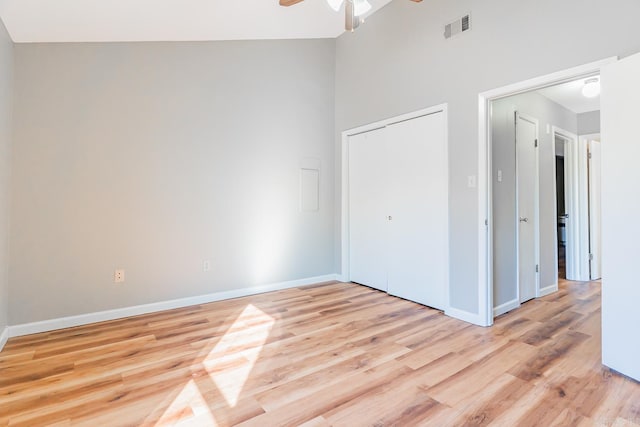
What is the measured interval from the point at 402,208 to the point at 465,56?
159 centimetres

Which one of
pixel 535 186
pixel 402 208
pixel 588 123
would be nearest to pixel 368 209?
pixel 402 208

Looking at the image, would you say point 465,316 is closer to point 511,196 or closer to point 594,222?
point 511,196

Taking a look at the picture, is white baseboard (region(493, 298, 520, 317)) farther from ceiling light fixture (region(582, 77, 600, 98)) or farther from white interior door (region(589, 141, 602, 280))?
ceiling light fixture (region(582, 77, 600, 98))

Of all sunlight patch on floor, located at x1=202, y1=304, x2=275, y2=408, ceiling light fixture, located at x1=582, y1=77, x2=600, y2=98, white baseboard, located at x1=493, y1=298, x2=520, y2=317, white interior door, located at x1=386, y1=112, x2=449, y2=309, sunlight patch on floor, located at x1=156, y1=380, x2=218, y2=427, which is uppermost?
ceiling light fixture, located at x1=582, y1=77, x2=600, y2=98

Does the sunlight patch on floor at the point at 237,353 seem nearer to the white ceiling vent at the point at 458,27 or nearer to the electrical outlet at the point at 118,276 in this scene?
the electrical outlet at the point at 118,276

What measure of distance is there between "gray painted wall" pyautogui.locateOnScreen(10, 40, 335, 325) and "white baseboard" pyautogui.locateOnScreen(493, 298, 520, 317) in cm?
216

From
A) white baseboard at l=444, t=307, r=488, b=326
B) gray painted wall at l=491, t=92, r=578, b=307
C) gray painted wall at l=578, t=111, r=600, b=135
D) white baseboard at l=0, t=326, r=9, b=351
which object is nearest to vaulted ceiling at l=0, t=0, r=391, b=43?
gray painted wall at l=491, t=92, r=578, b=307

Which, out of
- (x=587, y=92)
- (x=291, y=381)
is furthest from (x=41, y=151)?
(x=587, y=92)

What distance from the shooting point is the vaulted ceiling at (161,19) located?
253 centimetres

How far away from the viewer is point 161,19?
2980 millimetres

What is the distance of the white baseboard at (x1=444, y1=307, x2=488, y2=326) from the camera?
2.82 metres

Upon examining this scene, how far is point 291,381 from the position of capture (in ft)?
6.31

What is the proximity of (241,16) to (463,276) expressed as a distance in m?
3.48

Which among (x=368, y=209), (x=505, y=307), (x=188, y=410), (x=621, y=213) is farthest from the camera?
(x=368, y=209)
